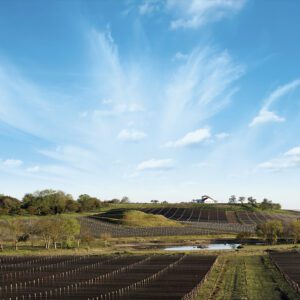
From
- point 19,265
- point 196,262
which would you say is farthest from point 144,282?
point 19,265

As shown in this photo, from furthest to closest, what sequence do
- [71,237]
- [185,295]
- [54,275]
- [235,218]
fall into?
[235,218], [71,237], [54,275], [185,295]

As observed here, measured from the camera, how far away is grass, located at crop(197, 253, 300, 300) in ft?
146

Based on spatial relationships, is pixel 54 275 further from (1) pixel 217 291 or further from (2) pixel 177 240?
(2) pixel 177 240

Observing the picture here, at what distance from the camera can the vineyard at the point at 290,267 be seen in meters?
52.2

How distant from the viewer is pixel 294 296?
44031mm

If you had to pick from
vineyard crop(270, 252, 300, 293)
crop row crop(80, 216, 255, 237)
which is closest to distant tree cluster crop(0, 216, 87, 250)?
crop row crop(80, 216, 255, 237)

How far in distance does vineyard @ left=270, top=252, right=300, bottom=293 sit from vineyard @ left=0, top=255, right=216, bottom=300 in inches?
401

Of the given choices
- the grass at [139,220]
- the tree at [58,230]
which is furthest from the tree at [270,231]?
the grass at [139,220]

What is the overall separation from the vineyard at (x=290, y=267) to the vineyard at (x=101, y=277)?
33.5 ft

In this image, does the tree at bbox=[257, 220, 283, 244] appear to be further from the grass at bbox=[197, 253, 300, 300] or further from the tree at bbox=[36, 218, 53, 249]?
the tree at bbox=[36, 218, 53, 249]

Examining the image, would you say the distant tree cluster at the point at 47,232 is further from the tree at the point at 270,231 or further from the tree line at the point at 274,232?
the tree at the point at 270,231

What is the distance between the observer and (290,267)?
6638 cm

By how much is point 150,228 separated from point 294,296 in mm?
110931

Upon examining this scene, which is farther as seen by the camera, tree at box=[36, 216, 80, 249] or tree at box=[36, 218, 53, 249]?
tree at box=[36, 216, 80, 249]
